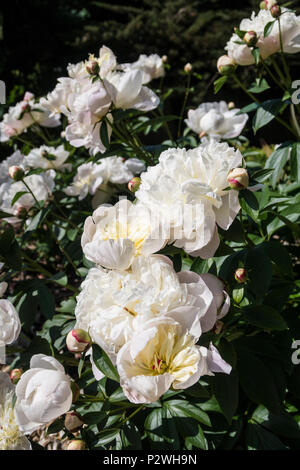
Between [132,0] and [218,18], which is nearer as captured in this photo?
[218,18]

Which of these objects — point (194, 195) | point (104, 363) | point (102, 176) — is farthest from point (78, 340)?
point (102, 176)

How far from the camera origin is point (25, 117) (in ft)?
6.30

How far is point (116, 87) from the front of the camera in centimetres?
119

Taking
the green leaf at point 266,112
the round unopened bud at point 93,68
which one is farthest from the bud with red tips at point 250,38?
the round unopened bud at point 93,68

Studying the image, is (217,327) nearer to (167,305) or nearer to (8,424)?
(167,305)

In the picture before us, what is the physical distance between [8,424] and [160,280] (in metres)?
0.46

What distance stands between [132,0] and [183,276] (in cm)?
720

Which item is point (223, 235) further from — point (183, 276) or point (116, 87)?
point (116, 87)

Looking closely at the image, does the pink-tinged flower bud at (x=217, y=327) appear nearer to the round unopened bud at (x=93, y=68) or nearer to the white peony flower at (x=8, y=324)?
the white peony flower at (x=8, y=324)

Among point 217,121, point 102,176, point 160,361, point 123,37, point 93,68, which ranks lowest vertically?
point 123,37

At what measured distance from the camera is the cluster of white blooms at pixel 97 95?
1.13 m

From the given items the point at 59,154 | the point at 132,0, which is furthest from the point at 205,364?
the point at 132,0

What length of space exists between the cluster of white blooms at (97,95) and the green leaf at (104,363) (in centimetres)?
63

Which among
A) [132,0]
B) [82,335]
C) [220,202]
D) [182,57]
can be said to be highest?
[220,202]
